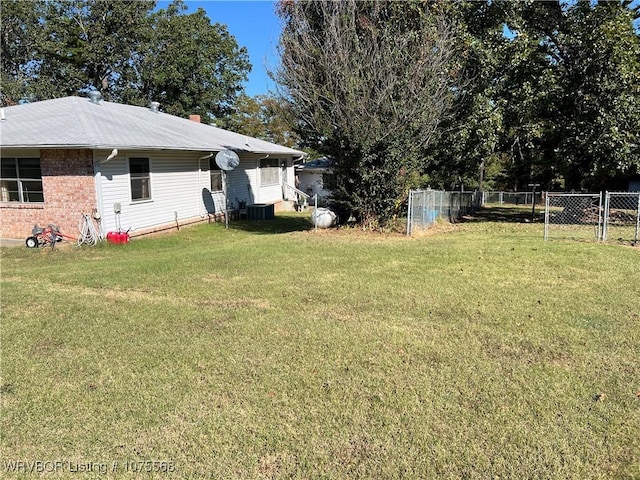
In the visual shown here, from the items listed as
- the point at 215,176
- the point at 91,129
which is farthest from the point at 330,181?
the point at 91,129

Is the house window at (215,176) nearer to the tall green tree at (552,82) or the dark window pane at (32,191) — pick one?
the dark window pane at (32,191)

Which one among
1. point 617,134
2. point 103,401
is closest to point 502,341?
point 103,401

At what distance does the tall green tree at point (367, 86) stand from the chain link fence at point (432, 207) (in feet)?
2.11

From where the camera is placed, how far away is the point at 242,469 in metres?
2.79

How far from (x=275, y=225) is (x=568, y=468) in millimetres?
14664

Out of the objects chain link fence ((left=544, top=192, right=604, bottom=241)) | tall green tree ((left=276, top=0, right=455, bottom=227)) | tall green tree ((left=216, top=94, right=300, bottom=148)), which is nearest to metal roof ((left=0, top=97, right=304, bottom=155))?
tall green tree ((left=276, top=0, right=455, bottom=227))

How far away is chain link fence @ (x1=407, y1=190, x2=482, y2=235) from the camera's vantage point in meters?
12.5

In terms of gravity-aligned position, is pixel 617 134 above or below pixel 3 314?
above

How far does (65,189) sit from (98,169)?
1024mm

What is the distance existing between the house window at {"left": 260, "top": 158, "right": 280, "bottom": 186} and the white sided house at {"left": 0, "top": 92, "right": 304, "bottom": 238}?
484cm

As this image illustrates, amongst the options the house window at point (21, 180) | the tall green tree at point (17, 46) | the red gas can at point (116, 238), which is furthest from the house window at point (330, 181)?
the tall green tree at point (17, 46)

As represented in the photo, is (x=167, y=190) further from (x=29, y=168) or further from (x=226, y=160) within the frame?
(x=29, y=168)

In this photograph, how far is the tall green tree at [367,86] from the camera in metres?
11.9

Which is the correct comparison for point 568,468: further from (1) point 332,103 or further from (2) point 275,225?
(2) point 275,225
